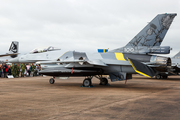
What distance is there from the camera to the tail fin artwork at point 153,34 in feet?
41.2

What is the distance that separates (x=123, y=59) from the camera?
12172mm

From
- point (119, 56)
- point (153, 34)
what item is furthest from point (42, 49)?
point (153, 34)

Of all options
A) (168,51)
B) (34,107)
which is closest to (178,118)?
(34,107)

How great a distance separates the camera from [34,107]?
6.01m

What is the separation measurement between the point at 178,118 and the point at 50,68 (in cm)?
934

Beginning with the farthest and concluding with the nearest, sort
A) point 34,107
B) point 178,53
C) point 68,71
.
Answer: point 178,53
point 68,71
point 34,107

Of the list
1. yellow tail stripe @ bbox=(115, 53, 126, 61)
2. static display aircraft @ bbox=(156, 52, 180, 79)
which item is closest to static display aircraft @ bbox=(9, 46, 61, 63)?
yellow tail stripe @ bbox=(115, 53, 126, 61)

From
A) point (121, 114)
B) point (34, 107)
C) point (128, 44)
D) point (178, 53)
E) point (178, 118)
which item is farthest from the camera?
point (178, 53)

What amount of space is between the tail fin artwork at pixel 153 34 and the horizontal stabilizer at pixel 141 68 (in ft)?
5.52

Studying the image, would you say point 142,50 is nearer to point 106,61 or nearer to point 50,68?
point 106,61

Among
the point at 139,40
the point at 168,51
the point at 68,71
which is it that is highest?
the point at 139,40

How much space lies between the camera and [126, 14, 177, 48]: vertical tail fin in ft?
41.2

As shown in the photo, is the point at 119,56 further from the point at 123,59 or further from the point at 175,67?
the point at 175,67

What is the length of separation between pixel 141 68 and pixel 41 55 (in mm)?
7272
